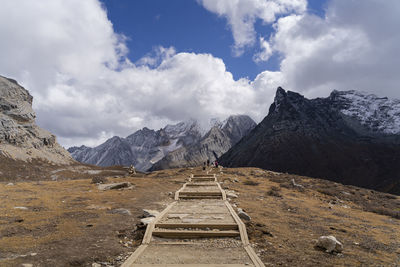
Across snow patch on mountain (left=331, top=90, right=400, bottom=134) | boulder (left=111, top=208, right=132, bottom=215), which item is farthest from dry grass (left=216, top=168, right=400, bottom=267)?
snow patch on mountain (left=331, top=90, right=400, bottom=134)

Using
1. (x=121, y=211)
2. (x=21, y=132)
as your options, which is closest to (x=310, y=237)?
(x=121, y=211)

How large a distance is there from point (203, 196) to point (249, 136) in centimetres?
18662

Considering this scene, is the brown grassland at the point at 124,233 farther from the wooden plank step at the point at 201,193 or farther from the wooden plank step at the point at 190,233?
the wooden plank step at the point at 201,193

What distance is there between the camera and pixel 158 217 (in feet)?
33.6

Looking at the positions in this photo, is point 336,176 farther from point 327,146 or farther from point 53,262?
point 53,262

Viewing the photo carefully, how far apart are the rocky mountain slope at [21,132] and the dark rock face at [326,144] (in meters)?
113

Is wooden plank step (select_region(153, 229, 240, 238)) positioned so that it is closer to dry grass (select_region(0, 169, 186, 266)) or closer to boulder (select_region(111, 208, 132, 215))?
Answer: dry grass (select_region(0, 169, 186, 266))

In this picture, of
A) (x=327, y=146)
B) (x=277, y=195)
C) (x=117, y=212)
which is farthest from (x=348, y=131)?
(x=117, y=212)

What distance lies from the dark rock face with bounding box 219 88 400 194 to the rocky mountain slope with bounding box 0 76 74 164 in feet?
372

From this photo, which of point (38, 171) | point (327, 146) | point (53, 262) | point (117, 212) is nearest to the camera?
point (53, 262)

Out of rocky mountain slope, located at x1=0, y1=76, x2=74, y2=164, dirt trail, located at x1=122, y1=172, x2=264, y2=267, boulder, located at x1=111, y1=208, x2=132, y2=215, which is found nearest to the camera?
dirt trail, located at x1=122, y1=172, x2=264, y2=267

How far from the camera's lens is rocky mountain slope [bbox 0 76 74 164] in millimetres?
55281

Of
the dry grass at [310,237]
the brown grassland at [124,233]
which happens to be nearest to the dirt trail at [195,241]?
the brown grassland at [124,233]

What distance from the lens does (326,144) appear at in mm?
153875
